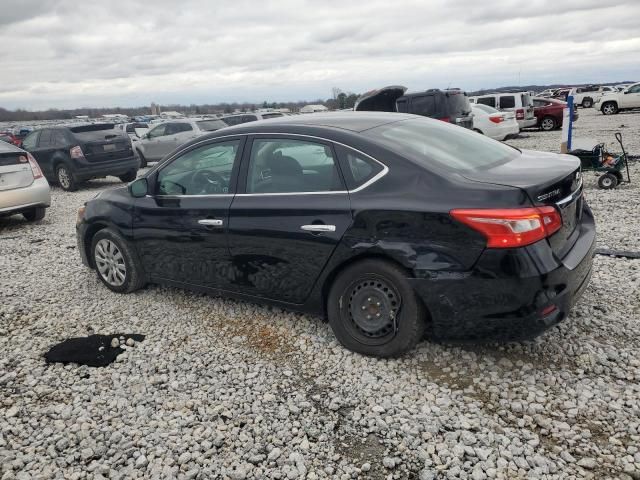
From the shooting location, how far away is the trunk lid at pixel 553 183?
119 inches

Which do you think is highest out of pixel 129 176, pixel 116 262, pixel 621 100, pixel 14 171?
pixel 621 100

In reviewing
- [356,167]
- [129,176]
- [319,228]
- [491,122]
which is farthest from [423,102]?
[319,228]

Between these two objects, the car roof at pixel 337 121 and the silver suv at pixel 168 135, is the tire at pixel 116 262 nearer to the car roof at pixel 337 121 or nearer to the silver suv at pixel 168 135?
the car roof at pixel 337 121

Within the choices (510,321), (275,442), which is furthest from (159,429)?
(510,321)

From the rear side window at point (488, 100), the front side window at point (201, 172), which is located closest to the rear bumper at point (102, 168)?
the front side window at point (201, 172)

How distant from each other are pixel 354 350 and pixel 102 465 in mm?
1702

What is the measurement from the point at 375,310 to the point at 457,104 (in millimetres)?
10542

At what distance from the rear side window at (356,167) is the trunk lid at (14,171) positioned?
22.5 ft

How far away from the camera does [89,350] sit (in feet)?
13.2

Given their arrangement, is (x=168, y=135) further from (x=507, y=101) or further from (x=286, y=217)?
(x=286, y=217)

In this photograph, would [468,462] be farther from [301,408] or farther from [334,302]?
[334,302]

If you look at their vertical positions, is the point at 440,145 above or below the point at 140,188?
above

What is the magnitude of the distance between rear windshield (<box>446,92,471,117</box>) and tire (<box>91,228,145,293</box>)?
382 inches

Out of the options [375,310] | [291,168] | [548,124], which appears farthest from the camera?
[548,124]
